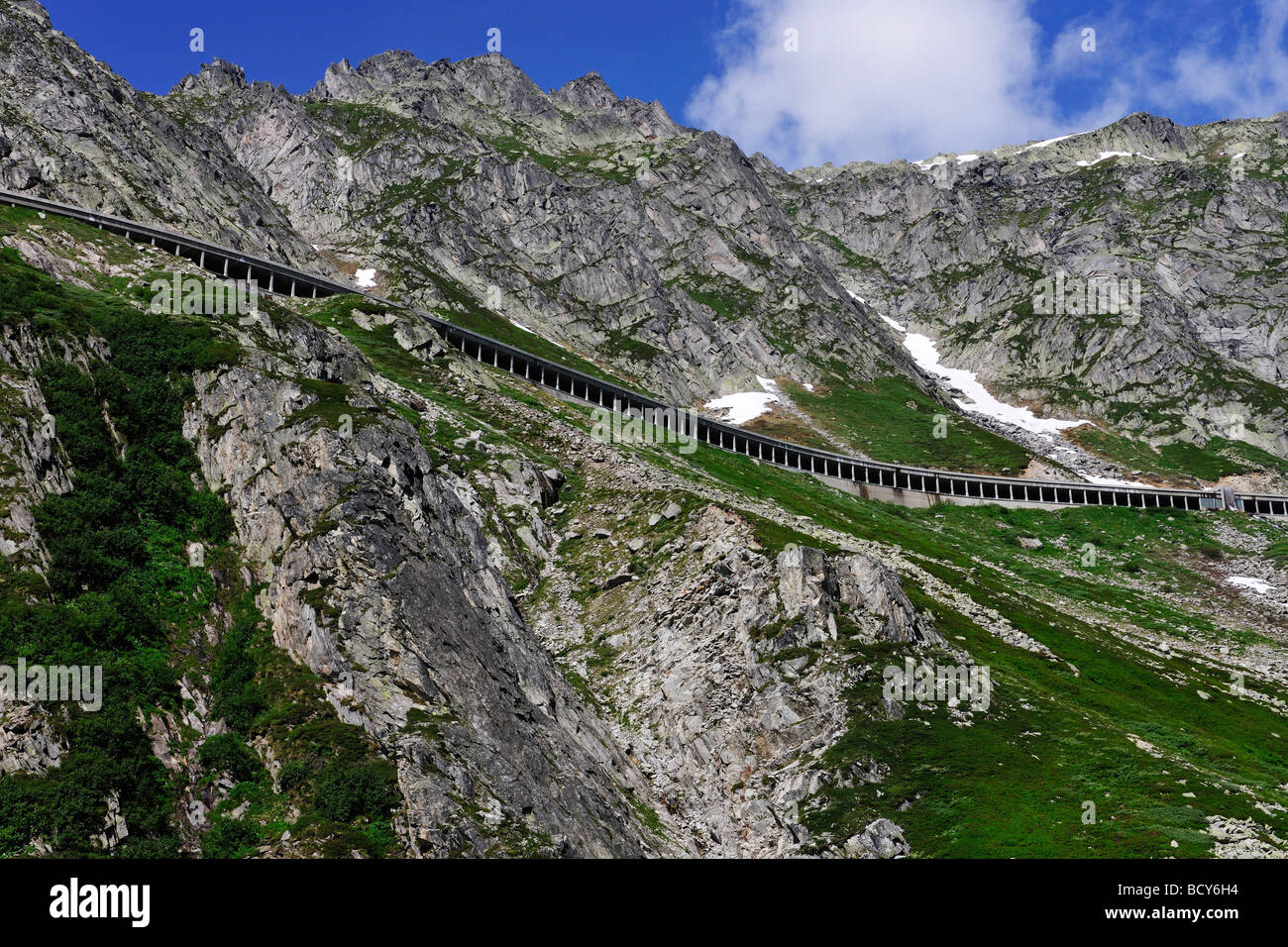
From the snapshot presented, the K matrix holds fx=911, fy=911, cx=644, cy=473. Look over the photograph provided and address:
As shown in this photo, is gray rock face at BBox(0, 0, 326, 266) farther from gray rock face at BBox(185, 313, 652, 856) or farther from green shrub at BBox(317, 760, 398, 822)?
green shrub at BBox(317, 760, 398, 822)

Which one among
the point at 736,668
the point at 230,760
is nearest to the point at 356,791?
the point at 230,760

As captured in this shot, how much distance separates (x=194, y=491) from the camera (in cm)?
5119

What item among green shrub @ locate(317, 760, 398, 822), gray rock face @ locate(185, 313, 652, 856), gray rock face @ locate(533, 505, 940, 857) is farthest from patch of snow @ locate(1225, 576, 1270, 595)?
green shrub @ locate(317, 760, 398, 822)

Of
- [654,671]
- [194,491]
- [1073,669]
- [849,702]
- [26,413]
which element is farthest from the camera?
[1073,669]

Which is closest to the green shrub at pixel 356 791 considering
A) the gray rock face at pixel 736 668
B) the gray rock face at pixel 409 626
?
the gray rock face at pixel 409 626

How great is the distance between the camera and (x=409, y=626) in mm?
44938

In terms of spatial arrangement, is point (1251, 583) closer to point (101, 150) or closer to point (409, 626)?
point (409, 626)

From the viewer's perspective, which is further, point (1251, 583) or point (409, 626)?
point (1251, 583)

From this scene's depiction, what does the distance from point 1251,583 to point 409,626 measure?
11003 centimetres

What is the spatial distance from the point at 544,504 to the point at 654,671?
Answer: 23619 mm

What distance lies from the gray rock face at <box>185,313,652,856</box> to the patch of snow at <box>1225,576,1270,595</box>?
305 ft

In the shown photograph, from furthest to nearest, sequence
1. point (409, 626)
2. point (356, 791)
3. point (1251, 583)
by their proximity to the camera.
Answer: point (1251, 583) < point (409, 626) < point (356, 791)
